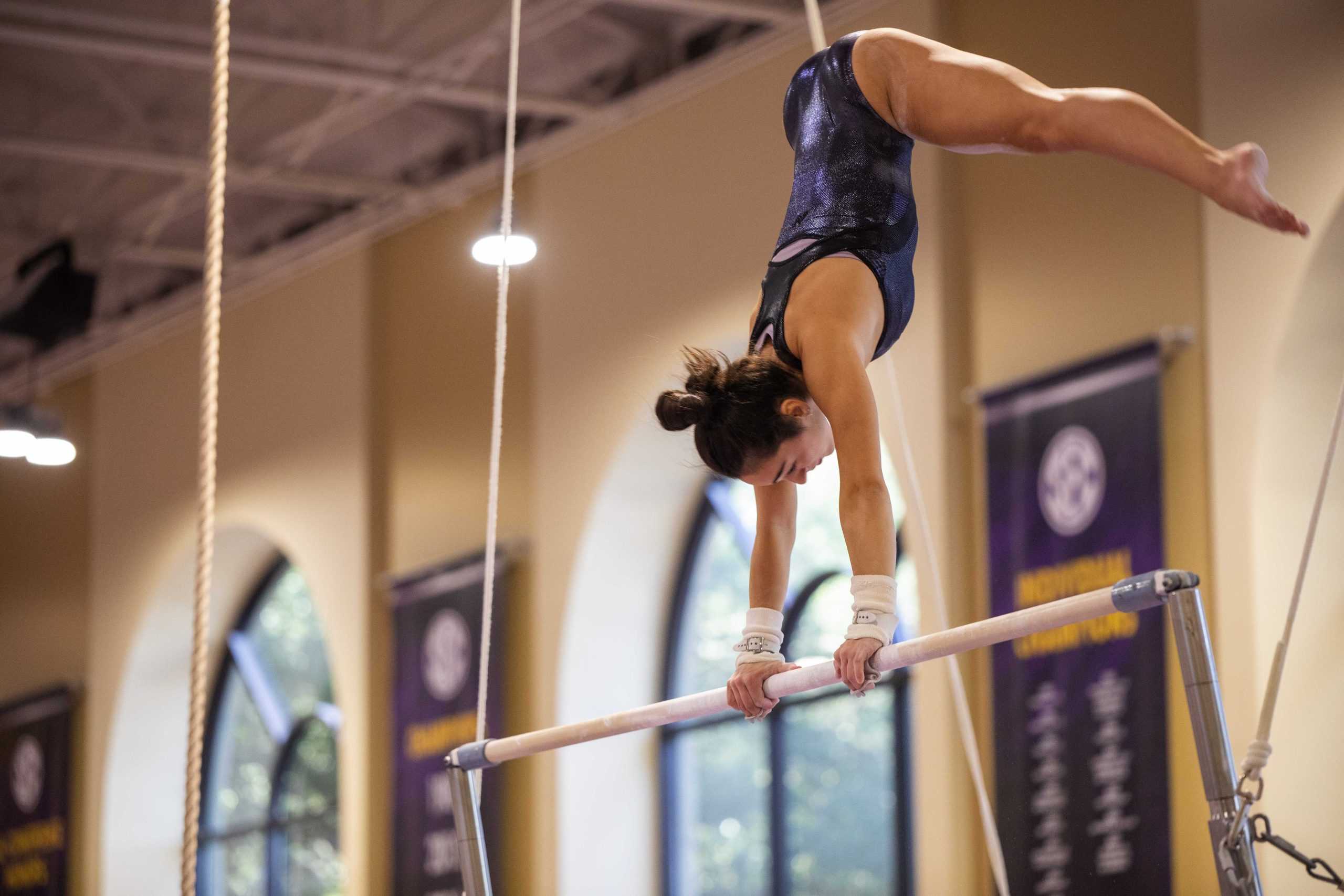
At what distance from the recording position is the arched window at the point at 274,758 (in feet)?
33.2

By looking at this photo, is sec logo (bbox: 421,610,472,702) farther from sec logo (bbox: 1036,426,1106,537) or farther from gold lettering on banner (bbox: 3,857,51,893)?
gold lettering on banner (bbox: 3,857,51,893)

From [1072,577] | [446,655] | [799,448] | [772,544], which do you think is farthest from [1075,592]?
[446,655]

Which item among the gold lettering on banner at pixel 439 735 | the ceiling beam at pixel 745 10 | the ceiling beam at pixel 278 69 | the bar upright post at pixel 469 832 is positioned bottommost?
the bar upright post at pixel 469 832

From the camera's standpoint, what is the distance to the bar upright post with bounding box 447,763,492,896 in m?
3.21

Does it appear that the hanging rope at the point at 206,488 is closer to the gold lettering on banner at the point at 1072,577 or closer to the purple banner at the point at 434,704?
the gold lettering on banner at the point at 1072,577

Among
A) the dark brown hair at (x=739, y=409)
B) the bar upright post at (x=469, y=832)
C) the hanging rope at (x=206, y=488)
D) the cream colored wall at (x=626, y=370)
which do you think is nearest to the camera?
the hanging rope at (x=206, y=488)

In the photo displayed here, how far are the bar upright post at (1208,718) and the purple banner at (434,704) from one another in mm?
5825

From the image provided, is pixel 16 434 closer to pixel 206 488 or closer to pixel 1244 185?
pixel 206 488

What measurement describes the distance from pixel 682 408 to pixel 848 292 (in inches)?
12.7

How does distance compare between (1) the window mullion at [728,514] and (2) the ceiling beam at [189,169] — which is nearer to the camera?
(1) the window mullion at [728,514]

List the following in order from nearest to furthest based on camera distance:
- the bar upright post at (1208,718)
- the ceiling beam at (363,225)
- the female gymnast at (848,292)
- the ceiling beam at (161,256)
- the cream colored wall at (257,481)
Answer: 1. the bar upright post at (1208,718)
2. the female gymnast at (848,292)
3. the ceiling beam at (363,225)
4. the cream colored wall at (257,481)
5. the ceiling beam at (161,256)

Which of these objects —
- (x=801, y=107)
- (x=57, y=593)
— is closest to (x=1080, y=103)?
(x=801, y=107)

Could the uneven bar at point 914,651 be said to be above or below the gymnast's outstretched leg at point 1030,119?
below

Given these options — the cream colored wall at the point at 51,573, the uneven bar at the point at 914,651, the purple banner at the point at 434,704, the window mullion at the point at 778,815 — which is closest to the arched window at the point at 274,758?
the cream colored wall at the point at 51,573
